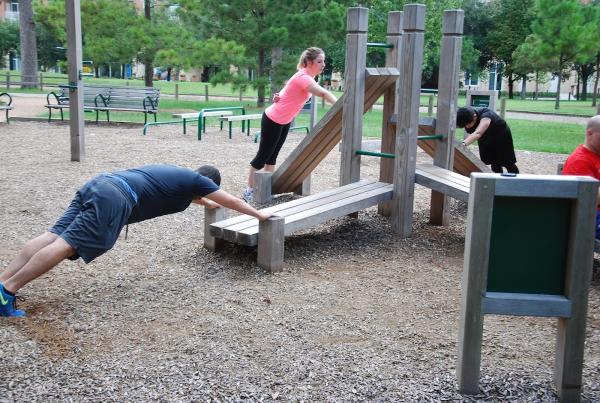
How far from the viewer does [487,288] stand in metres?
3.12

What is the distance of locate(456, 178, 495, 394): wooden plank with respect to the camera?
298cm

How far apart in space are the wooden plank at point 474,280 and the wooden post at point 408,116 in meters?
2.95

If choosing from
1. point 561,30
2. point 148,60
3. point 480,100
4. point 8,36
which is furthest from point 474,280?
point 8,36

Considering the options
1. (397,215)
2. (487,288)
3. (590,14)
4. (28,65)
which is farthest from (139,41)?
(590,14)

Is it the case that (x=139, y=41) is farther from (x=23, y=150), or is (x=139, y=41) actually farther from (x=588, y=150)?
(x=588, y=150)

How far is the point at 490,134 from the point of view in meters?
7.75

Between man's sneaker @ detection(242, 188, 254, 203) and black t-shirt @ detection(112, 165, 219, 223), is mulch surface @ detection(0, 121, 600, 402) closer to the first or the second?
black t-shirt @ detection(112, 165, 219, 223)

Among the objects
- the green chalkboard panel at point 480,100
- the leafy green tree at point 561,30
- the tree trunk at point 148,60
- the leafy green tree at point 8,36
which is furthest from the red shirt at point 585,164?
the leafy green tree at point 8,36

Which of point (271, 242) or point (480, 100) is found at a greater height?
point (480, 100)

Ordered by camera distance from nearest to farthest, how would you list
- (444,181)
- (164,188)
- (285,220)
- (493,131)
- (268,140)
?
Result: (164,188)
(285,220)
(444,181)
(268,140)
(493,131)

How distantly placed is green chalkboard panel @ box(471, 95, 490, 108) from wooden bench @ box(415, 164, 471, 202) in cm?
558

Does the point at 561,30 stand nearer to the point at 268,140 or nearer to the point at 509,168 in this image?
the point at 509,168

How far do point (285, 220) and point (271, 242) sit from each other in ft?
0.90

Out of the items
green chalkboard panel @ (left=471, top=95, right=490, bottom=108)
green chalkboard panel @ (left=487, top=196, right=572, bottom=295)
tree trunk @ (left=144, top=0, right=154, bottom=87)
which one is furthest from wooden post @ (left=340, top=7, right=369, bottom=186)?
tree trunk @ (left=144, top=0, right=154, bottom=87)
